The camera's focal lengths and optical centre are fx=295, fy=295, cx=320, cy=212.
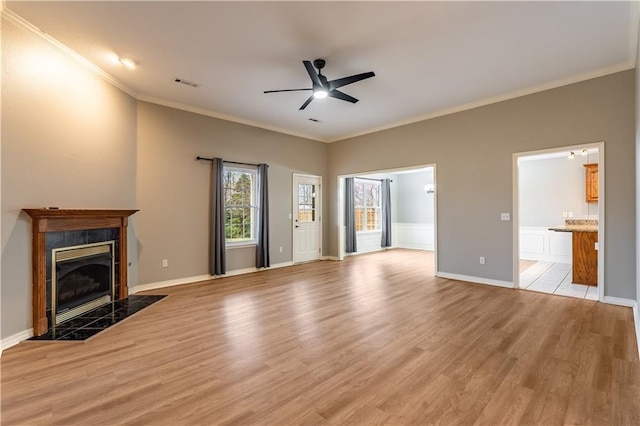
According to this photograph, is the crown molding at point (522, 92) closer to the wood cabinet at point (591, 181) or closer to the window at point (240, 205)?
the window at point (240, 205)

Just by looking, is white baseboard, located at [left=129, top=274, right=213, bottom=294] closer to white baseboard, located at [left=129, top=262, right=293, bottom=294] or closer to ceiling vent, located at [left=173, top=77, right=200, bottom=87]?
white baseboard, located at [left=129, top=262, right=293, bottom=294]

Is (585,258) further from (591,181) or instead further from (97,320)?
(97,320)

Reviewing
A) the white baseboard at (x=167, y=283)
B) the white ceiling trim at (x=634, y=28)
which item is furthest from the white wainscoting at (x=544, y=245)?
A: the white baseboard at (x=167, y=283)

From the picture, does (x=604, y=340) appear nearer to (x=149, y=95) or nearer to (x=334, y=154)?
(x=334, y=154)

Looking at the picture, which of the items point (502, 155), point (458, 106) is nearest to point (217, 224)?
point (458, 106)

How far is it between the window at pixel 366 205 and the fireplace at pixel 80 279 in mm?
6415

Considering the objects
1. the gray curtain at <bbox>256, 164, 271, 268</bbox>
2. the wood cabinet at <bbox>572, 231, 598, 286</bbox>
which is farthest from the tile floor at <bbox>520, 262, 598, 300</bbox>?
the gray curtain at <bbox>256, 164, 271, 268</bbox>

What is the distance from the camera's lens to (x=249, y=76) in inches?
161

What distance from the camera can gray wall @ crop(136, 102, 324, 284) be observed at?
15.9ft

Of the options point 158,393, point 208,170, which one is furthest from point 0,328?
point 208,170

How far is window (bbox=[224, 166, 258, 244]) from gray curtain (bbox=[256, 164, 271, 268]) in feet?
0.52

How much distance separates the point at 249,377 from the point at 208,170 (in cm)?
419

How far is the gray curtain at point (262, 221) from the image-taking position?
6164 mm

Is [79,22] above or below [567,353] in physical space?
→ above
